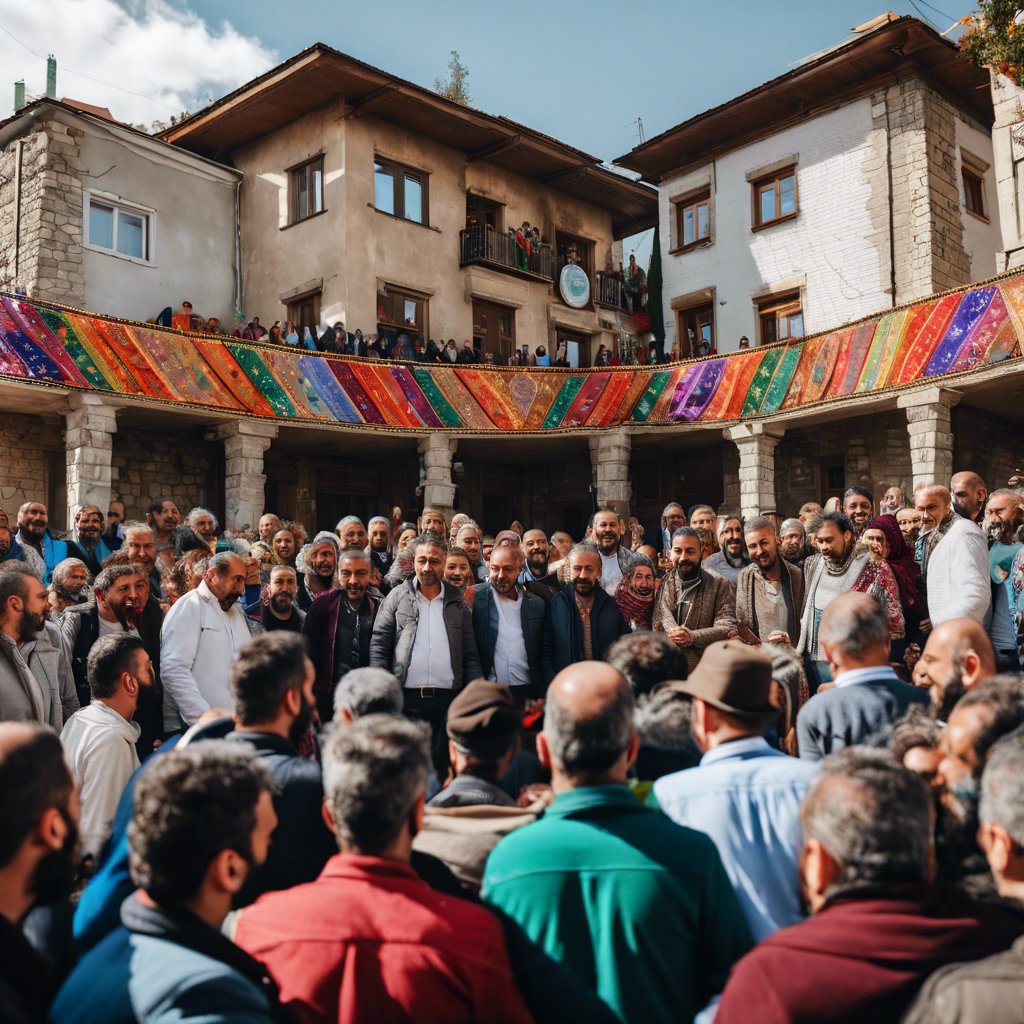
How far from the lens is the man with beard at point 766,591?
585 cm

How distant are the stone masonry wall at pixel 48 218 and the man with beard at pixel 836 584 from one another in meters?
14.4

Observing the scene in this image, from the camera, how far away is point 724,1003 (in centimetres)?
181

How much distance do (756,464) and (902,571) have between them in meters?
10.5

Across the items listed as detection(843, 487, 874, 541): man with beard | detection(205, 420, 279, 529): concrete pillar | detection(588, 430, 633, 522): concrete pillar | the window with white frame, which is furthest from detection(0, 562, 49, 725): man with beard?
the window with white frame

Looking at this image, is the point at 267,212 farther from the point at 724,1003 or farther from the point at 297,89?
the point at 724,1003

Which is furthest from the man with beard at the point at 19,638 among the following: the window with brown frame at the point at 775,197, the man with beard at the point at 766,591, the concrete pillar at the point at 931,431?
the window with brown frame at the point at 775,197

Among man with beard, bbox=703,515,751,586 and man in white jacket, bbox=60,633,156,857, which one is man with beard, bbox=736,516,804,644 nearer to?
man with beard, bbox=703,515,751,586

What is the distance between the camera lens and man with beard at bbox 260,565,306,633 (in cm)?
621

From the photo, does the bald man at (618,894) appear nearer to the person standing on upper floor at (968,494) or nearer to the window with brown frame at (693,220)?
the person standing on upper floor at (968,494)

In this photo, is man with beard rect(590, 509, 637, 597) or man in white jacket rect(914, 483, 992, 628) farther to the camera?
man with beard rect(590, 509, 637, 597)

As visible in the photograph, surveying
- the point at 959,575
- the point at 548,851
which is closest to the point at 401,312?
the point at 959,575

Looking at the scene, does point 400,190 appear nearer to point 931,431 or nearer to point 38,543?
point 931,431

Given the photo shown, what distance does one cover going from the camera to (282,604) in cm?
624

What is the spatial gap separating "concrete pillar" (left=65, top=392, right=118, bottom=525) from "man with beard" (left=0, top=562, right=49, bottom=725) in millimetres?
9767
